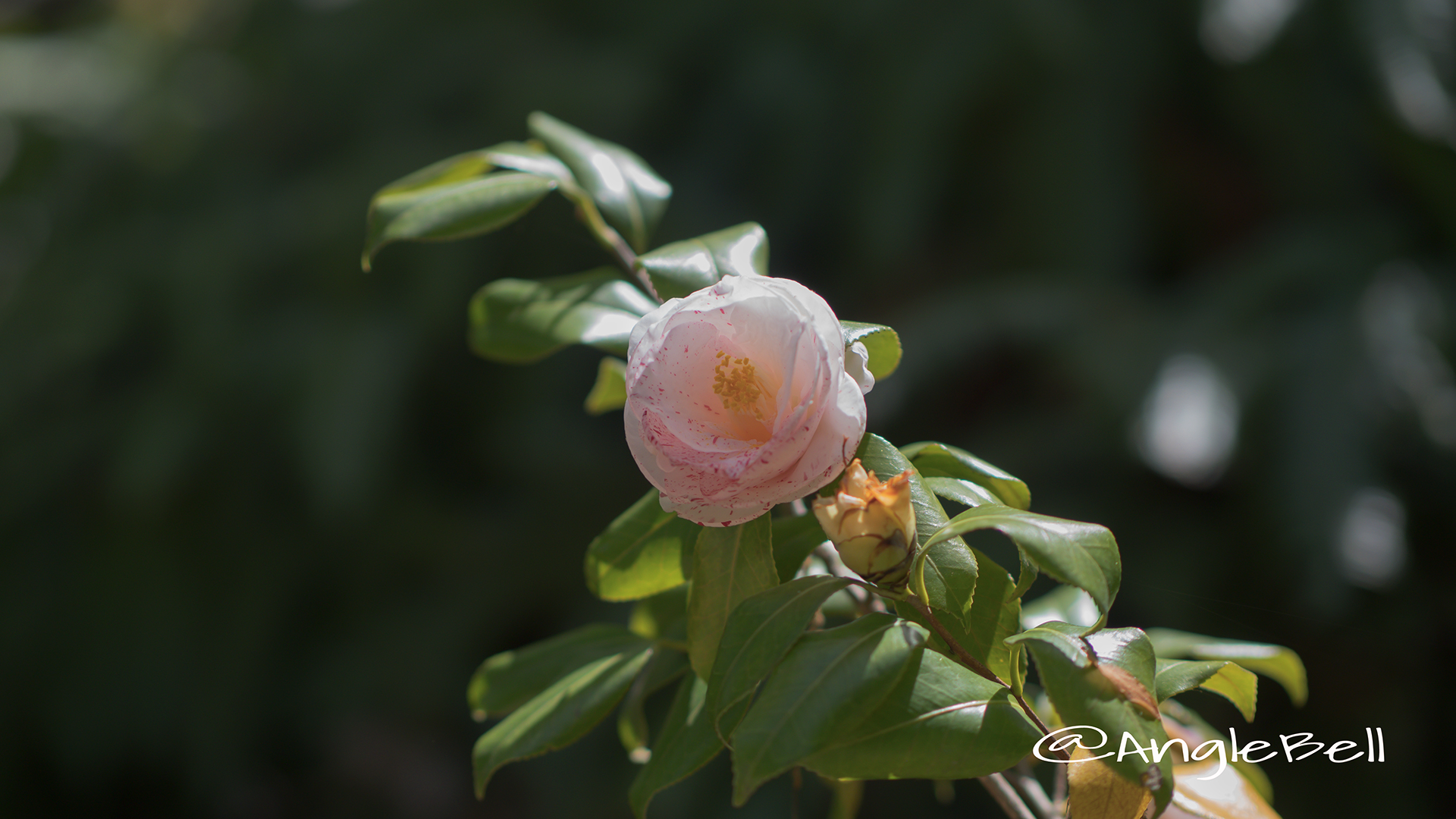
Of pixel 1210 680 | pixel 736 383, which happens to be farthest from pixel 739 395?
pixel 1210 680

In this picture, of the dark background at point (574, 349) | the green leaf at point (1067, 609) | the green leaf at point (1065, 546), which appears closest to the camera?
the green leaf at point (1065, 546)

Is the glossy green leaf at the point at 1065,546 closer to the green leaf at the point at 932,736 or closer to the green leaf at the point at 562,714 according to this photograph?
the green leaf at the point at 932,736

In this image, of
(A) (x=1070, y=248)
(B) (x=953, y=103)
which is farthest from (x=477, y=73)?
(A) (x=1070, y=248)

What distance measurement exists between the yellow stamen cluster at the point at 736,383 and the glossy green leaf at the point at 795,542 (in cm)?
6

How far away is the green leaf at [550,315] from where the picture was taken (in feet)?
1.27

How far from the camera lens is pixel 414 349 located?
1.66 meters

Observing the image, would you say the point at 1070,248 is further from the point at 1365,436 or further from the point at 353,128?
the point at 353,128

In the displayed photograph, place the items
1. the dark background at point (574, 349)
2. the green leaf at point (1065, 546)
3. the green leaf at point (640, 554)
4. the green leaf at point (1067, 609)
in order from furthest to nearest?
the dark background at point (574, 349), the green leaf at point (1067, 609), the green leaf at point (640, 554), the green leaf at point (1065, 546)

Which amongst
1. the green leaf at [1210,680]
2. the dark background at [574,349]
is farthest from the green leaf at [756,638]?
the dark background at [574,349]

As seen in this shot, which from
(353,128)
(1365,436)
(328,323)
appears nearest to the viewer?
(1365,436)

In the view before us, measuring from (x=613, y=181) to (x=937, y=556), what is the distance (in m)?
A: 0.26

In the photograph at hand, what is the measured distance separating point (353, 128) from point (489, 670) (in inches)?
71.8

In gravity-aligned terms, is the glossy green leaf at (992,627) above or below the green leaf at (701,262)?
below

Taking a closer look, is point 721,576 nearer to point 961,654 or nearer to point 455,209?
point 961,654
